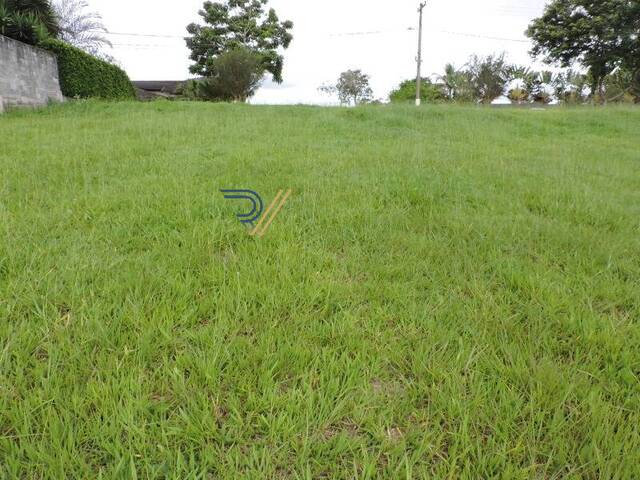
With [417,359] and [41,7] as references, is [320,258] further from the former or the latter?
[41,7]

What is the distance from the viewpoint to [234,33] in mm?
28594

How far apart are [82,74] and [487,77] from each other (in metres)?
28.9

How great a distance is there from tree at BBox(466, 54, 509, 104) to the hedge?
26020 mm

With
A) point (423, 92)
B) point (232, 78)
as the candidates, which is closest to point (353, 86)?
point (423, 92)

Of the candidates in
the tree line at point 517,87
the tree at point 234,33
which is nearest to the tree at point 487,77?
the tree line at point 517,87

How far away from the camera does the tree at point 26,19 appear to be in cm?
870

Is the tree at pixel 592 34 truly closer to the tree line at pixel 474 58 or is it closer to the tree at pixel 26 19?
the tree line at pixel 474 58

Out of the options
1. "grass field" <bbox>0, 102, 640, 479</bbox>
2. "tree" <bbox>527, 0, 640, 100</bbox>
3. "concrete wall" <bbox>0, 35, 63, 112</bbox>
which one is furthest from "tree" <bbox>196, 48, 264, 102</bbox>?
"tree" <bbox>527, 0, 640, 100</bbox>

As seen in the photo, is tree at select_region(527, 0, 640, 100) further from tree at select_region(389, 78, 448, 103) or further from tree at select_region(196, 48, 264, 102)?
tree at select_region(196, 48, 264, 102)

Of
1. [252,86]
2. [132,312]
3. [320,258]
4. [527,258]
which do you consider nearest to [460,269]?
[527,258]

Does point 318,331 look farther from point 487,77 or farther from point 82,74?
point 487,77

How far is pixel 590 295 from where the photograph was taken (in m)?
1.73

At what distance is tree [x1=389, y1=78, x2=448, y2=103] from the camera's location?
96.7 ft

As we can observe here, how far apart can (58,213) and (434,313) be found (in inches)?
105
